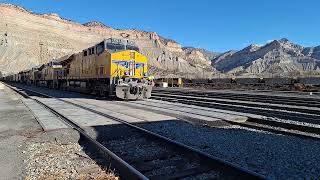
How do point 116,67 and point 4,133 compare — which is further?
point 116,67

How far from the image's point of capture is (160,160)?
19.1ft

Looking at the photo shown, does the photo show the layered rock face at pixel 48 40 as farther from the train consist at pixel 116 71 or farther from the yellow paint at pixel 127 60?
the yellow paint at pixel 127 60

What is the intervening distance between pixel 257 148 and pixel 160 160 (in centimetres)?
213

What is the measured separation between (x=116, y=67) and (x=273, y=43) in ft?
602

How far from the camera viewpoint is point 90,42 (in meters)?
148

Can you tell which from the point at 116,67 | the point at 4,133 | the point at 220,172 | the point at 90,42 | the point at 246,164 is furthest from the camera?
the point at 90,42

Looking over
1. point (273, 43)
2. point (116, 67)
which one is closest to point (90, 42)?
point (273, 43)

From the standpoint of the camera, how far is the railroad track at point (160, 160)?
489 cm

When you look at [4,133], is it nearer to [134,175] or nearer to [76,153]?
[76,153]

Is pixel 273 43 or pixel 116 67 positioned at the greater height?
pixel 273 43

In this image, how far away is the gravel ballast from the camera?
526cm

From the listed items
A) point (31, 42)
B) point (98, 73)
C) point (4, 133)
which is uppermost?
point (31, 42)

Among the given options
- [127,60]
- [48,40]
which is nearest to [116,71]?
[127,60]

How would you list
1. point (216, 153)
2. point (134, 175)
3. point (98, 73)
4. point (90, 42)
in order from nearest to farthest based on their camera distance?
point (134, 175)
point (216, 153)
point (98, 73)
point (90, 42)
